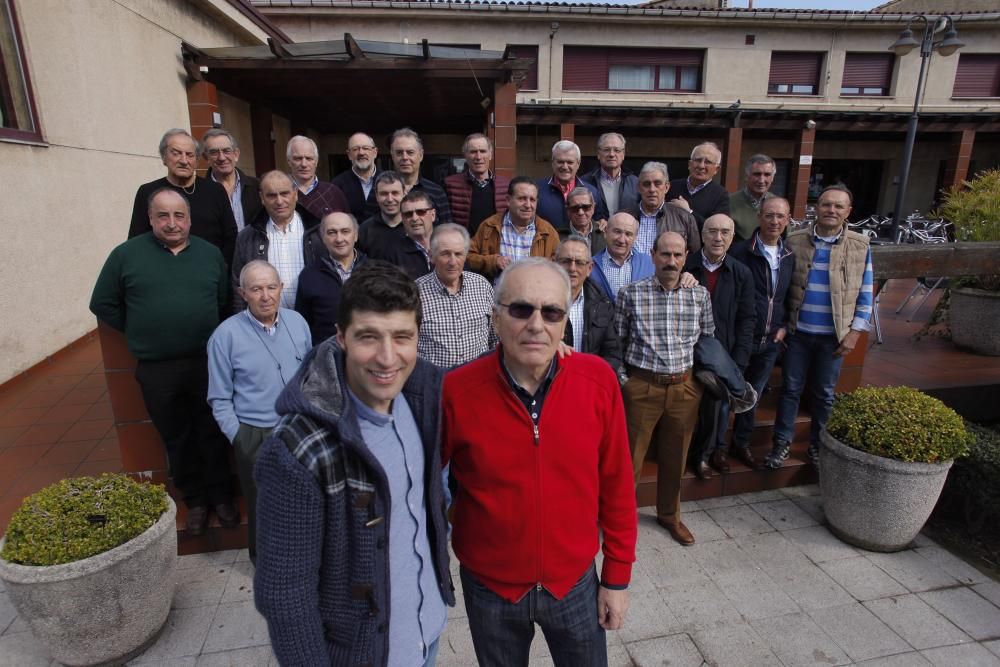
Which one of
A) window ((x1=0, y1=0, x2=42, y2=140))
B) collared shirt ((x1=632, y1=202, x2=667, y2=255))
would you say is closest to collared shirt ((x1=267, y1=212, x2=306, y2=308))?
collared shirt ((x1=632, y1=202, x2=667, y2=255))

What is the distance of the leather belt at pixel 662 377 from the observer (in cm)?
318

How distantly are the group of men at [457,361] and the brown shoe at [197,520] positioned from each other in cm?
2

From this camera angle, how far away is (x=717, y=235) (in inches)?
132

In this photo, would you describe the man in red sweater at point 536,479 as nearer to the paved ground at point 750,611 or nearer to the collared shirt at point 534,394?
the collared shirt at point 534,394

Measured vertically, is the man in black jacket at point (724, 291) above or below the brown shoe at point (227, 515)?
above

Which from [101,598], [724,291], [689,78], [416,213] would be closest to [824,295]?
[724,291]

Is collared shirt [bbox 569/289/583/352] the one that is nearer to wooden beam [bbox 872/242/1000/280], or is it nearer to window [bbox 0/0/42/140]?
wooden beam [bbox 872/242/1000/280]

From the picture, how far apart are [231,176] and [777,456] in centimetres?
450

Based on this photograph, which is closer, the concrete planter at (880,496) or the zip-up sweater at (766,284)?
the concrete planter at (880,496)

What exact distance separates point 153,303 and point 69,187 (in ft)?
13.9

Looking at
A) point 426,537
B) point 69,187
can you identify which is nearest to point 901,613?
point 426,537

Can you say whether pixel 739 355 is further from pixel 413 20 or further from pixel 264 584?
pixel 413 20

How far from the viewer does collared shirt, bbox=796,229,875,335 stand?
364 centimetres

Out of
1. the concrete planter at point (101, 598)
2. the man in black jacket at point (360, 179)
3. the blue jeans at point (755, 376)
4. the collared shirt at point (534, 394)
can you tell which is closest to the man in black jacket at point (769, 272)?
the blue jeans at point (755, 376)
